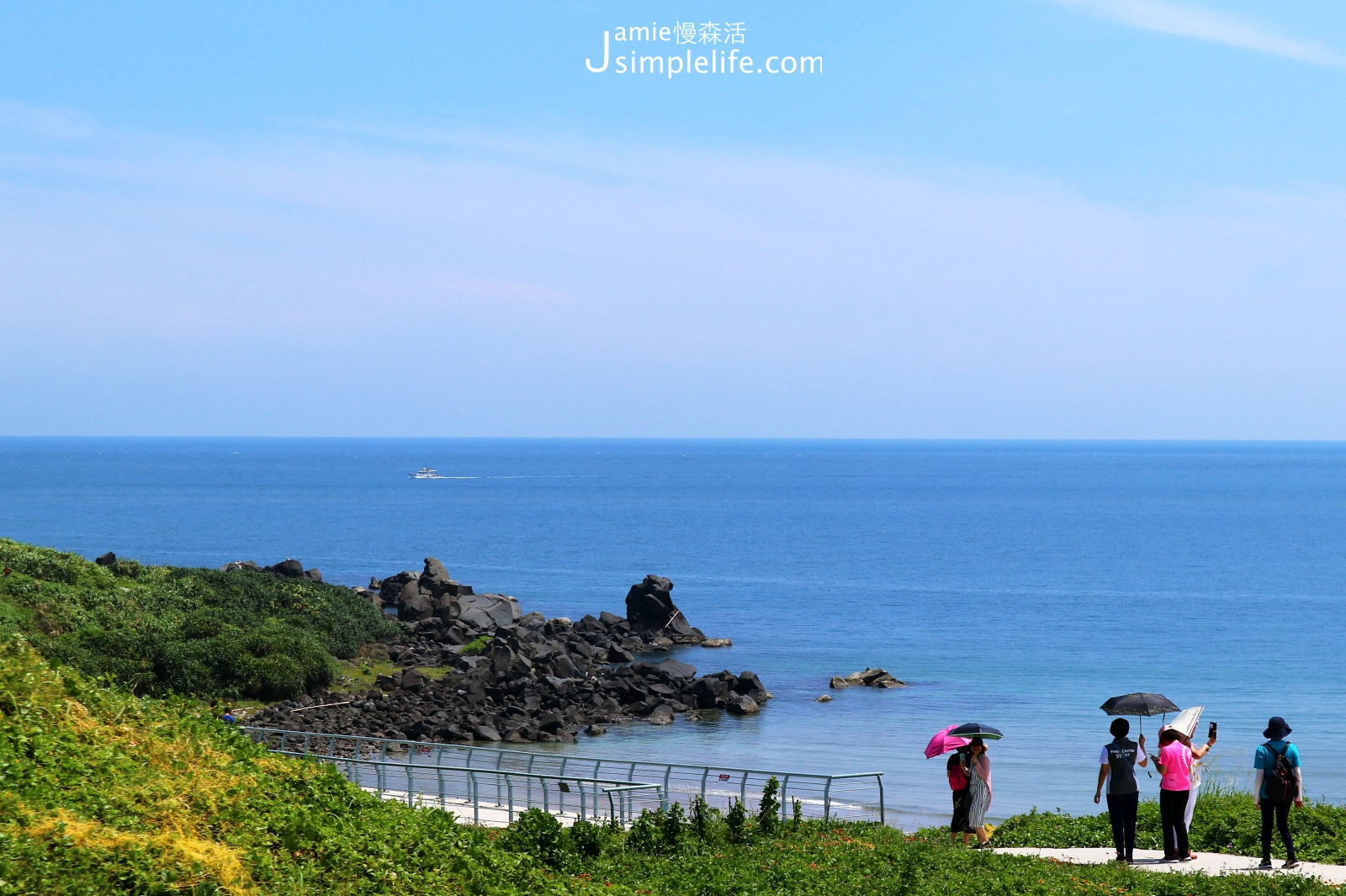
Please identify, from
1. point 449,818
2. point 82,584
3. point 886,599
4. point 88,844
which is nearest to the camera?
point 88,844

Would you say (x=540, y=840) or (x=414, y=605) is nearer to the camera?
(x=540, y=840)

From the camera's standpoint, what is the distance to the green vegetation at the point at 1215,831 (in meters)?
16.3

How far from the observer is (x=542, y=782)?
2130 cm

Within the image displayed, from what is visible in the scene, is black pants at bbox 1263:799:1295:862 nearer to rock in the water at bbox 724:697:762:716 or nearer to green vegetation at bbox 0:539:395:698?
rock in the water at bbox 724:697:762:716

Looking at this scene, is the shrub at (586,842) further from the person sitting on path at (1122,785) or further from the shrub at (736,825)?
the person sitting on path at (1122,785)

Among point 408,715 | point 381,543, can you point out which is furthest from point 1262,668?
A: point 381,543

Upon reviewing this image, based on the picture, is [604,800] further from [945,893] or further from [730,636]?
[730,636]

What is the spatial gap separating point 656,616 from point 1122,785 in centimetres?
5092

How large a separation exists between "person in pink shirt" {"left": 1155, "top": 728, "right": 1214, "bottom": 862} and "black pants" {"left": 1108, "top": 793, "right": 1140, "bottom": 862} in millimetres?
392

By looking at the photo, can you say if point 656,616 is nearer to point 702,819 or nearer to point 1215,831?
point 702,819

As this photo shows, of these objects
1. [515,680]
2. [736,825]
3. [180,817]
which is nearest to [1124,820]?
[736,825]

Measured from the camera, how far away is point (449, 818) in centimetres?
1306

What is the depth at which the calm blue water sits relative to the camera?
138ft

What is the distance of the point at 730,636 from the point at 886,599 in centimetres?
1982
